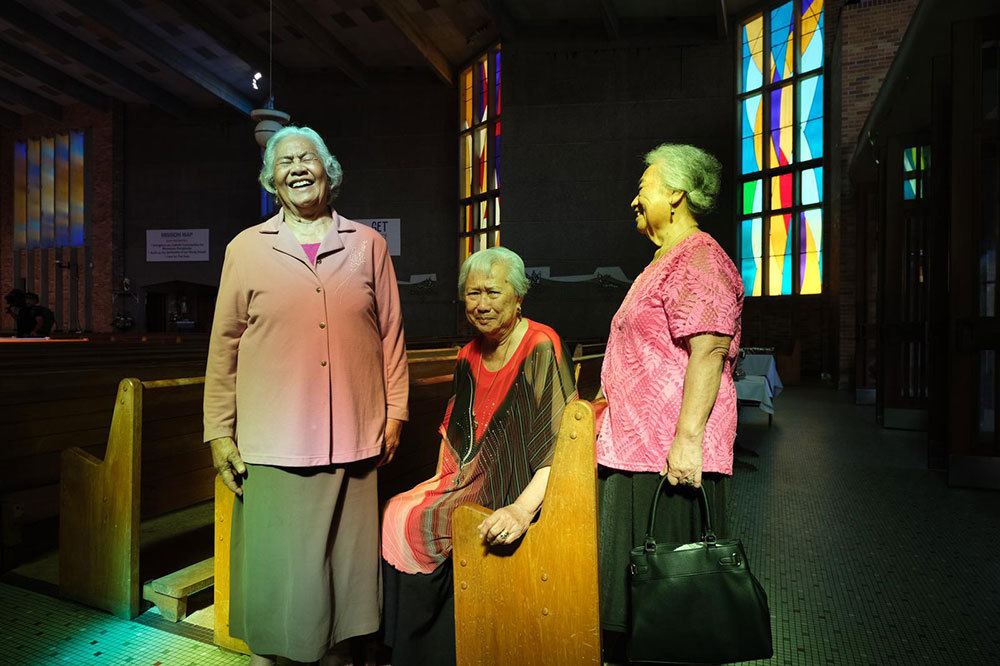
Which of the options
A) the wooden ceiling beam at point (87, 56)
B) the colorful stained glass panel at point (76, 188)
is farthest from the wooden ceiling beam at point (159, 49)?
the colorful stained glass panel at point (76, 188)

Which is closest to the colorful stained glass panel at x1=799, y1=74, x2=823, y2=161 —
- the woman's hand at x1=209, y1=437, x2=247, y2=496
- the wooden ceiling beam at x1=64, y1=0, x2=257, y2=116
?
the woman's hand at x1=209, y1=437, x2=247, y2=496

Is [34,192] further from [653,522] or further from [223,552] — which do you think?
[653,522]

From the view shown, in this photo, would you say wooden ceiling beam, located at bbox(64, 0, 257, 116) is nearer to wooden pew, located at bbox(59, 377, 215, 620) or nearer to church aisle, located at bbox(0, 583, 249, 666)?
wooden pew, located at bbox(59, 377, 215, 620)

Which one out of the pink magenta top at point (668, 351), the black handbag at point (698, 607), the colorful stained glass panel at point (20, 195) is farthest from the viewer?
the colorful stained glass panel at point (20, 195)

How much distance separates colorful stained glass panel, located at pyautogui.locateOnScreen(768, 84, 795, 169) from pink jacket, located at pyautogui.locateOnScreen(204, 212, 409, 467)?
12.1 m

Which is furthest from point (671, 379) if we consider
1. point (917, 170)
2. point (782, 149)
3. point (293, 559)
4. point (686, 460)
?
point (782, 149)

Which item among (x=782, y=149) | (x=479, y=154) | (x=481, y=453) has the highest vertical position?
(x=479, y=154)

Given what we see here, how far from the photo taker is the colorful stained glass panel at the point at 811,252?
1122 centimetres

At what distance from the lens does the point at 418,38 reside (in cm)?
1246

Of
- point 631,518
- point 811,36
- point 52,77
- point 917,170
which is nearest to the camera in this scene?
point 631,518

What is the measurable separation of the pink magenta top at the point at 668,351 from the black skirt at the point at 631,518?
0.06 meters

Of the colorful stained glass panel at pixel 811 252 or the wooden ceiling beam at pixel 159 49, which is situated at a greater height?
the wooden ceiling beam at pixel 159 49

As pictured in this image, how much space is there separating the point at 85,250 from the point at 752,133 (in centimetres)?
1654

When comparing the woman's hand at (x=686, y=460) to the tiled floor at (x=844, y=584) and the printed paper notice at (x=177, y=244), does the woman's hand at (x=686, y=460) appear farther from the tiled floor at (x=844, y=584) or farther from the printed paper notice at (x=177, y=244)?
the printed paper notice at (x=177, y=244)
